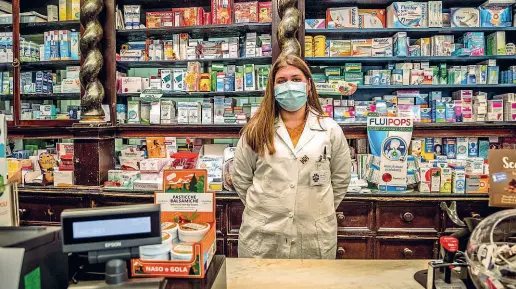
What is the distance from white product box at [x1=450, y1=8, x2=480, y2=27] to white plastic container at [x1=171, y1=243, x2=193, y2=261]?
11.1ft

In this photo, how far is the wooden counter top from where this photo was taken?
47.0 inches

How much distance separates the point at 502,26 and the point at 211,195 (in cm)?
341

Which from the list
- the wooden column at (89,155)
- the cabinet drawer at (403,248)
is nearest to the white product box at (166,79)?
the wooden column at (89,155)

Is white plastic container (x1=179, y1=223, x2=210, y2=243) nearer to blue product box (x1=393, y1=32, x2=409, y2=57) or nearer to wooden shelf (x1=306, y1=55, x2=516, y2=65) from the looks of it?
wooden shelf (x1=306, y1=55, x2=516, y2=65)

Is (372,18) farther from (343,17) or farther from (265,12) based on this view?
(265,12)

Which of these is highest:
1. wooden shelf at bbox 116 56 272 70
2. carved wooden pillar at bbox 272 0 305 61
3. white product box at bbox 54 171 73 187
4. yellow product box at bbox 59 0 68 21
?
yellow product box at bbox 59 0 68 21

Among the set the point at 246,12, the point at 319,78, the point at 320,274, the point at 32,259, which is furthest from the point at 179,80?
the point at 32,259

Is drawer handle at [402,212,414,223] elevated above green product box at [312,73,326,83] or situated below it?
below

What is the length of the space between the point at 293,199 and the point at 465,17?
2.68 m

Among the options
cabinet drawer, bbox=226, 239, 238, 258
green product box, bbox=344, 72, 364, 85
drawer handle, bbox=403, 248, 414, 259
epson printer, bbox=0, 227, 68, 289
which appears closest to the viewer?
epson printer, bbox=0, 227, 68, 289

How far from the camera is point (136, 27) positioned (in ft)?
11.7

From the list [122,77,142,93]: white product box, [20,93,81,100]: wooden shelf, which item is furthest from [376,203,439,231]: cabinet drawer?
[20,93,81,100]: wooden shelf

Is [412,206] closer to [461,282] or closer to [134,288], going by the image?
[461,282]

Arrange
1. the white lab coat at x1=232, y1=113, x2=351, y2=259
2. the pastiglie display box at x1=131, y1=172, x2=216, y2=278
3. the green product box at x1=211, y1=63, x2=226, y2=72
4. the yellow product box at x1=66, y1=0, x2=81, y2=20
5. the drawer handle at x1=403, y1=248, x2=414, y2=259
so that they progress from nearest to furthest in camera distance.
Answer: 1. the pastiglie display box at x1=131, y1=172, x2=216, y2=278
2. the white lab coat at x1=232, y1=113, x2=351, y2=259
3. the drawer handle at x1=403, y1=248, x2=414, y2=259
4. the green product box at x1=211, y1=63, x2=226, y2=72
5. the yellow product box at x1=66, y1=0, x2=81, y2=20
